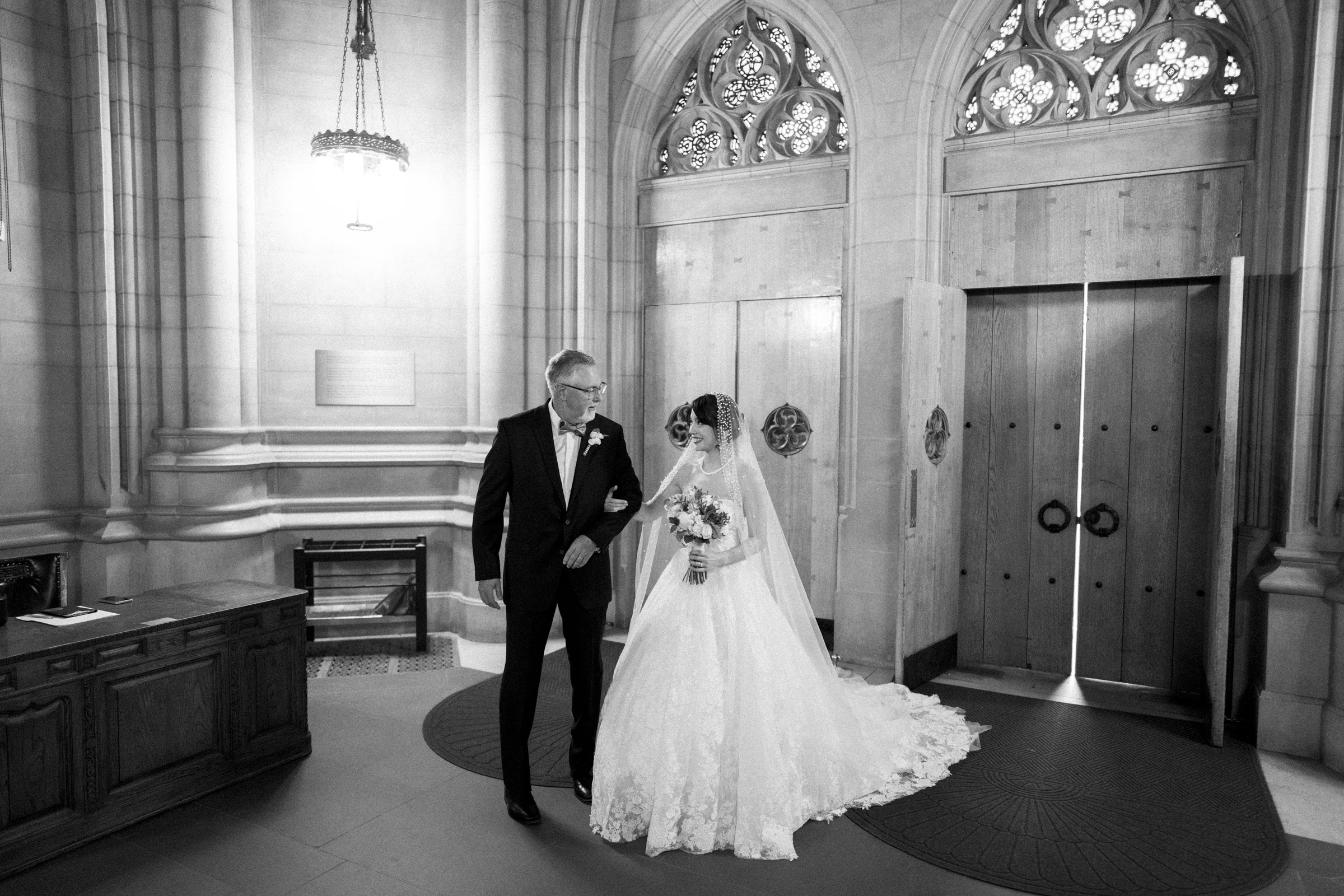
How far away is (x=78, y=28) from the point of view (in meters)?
6.19

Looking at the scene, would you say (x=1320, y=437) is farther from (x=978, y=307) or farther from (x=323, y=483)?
(x=323, y=483)

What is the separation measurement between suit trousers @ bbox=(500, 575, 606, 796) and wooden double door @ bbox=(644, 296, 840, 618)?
2887mm

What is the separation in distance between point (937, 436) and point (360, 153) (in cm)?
413

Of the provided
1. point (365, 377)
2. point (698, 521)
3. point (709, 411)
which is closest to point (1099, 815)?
point (698, 521)

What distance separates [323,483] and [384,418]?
0.65 m

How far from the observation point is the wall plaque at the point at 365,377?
6871 mm

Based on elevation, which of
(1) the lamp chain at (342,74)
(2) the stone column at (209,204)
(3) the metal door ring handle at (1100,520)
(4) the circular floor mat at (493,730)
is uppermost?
(1) the lamp chain at (342,74)

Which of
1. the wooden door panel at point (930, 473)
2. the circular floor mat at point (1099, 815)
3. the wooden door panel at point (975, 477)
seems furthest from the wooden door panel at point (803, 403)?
the circular floor mat at point (1099, 815)

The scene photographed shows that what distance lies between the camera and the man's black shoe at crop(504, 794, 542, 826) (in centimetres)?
388

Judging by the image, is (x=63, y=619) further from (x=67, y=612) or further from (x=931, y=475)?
(x=931, y=475)

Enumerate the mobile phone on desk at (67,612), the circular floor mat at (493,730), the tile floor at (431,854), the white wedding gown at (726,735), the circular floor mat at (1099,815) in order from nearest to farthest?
1. the tile floor at (431,854)
2. the circular floor mat at (1099,815)
3. the white wedding gown at (726,735)
4. the mobile phone on desk at (67,612)
5. the circular floor mat at (493,730)

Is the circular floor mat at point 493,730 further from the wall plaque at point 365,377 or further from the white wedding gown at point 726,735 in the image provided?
the wall plaque at point 365,377

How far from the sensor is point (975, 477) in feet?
20.6

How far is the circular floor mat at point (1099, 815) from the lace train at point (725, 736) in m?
0.26
